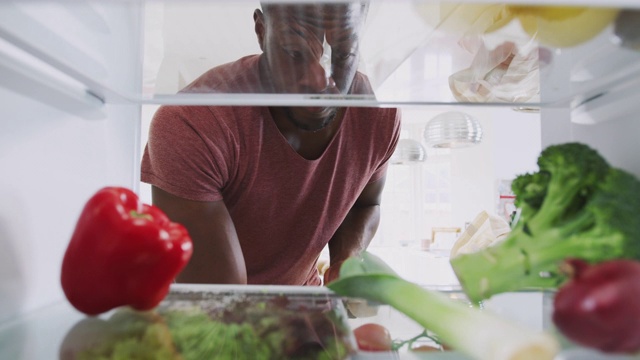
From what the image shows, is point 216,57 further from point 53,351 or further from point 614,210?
point 614,210

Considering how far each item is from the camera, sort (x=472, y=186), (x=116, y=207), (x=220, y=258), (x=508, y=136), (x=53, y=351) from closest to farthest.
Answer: (x=53, y=351) → (x=116, y=207) → (x=220, y=258) → (x=508, y=136) → (x=472, y=186)

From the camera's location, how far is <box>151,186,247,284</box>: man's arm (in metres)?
1.15

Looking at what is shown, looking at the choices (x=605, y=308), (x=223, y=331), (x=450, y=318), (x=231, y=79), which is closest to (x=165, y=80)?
(x=231, y=79)

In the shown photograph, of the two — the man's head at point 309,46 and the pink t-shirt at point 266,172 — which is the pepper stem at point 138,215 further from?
the pink t-shirt at point 266,172

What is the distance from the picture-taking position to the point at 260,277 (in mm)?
1418

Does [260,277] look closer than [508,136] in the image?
Yes

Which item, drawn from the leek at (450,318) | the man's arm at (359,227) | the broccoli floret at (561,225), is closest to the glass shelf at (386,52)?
the broccoli floret at (561,225)

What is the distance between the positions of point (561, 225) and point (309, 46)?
40cm

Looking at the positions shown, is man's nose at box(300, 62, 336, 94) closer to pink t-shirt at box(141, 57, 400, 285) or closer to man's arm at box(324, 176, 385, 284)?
pink t-shirt at box(141, 57, 400, 285)

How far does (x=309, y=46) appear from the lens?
773mm

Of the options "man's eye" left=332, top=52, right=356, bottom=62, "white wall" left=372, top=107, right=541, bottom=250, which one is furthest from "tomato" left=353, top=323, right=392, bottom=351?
"white wall" left=372, top=107, right=541, bottom=250

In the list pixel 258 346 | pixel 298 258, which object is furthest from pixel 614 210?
pixel 298 258

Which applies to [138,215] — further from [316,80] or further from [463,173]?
[463,173]

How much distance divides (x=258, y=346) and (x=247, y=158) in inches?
28.2
